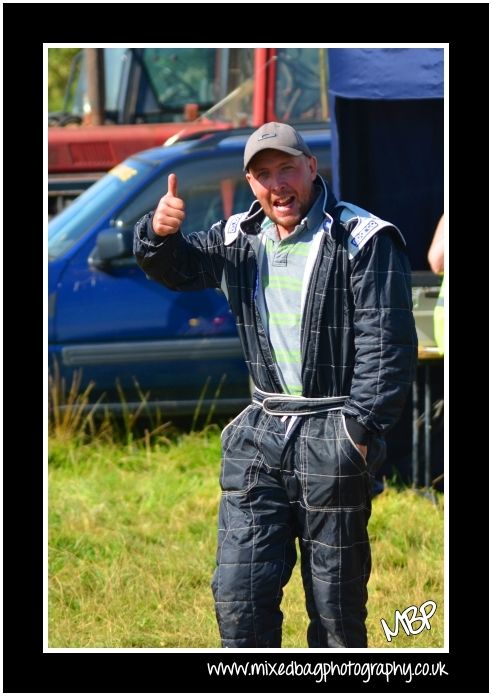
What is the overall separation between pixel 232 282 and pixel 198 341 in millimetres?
3533

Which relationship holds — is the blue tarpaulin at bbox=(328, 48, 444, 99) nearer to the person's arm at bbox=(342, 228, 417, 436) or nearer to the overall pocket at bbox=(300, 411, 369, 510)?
the person's arm at bbox=(342, 228, 417, 436)

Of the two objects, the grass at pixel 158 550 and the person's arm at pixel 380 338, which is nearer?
the person's arm at pixel 380 338

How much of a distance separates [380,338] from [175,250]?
79 cm

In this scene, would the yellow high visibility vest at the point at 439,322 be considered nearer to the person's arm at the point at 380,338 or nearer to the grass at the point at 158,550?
the grass at the point at 158,550

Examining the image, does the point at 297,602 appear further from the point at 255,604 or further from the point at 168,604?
the point at 255,604

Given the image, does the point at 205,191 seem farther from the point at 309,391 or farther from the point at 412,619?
the point at 309,391

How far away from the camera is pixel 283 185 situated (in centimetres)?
405

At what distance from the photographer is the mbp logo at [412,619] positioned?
4918 mm

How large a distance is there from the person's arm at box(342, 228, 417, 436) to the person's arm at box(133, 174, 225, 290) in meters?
0.57

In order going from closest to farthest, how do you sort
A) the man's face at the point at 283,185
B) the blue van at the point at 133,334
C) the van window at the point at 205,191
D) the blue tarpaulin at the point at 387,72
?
the man's face at the point at 283,185
the blue tarpaulin at the point at 387,72
the blue van at the point at 133,334
the van window at the point at 205,191

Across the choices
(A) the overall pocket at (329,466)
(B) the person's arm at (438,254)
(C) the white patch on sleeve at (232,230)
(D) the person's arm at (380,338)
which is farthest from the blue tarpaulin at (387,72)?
(A) the overall pocket at (329,466)

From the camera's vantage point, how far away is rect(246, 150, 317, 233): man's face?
404 centimetres

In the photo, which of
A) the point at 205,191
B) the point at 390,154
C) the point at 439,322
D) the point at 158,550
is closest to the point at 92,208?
the point at 205,191

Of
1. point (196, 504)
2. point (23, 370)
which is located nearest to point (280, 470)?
point (23, 370)
